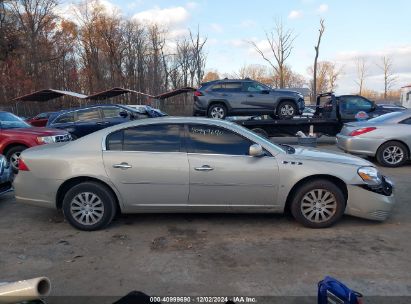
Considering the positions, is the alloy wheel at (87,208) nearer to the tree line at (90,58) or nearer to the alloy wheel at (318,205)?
the alloy wheel at (318,205)

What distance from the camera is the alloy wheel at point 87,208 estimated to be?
5.25 meters

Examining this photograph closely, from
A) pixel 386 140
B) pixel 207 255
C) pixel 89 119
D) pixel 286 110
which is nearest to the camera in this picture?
pixel 207 255

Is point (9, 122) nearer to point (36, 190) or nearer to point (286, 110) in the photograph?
point (36, 190)

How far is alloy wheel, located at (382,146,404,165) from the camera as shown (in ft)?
32.6

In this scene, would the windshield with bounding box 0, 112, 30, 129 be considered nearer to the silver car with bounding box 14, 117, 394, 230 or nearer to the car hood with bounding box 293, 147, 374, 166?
the silver car with bounding box 14, 117, 394, 230

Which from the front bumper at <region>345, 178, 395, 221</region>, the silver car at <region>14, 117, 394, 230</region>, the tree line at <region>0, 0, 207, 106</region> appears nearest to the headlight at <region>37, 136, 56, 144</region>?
the silver car at <region>14, 117, 394, 230</region>

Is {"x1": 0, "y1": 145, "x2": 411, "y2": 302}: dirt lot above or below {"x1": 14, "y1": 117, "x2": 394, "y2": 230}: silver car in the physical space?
below

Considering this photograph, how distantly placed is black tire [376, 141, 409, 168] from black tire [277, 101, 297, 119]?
4427mm

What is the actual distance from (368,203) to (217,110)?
28.0 ft

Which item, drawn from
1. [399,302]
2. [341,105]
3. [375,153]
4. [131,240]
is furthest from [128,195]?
[341,105]

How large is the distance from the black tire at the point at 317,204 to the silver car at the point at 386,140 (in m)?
5.29

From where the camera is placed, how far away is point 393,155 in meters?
9.97

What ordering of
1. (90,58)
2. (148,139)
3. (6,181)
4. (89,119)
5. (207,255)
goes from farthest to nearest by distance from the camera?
1. (90,58)
2. (89,119)
3. (6,181)
4. (148,139)
5. (207,255)

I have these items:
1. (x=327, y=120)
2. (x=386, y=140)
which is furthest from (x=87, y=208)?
(x=327, y=120)
